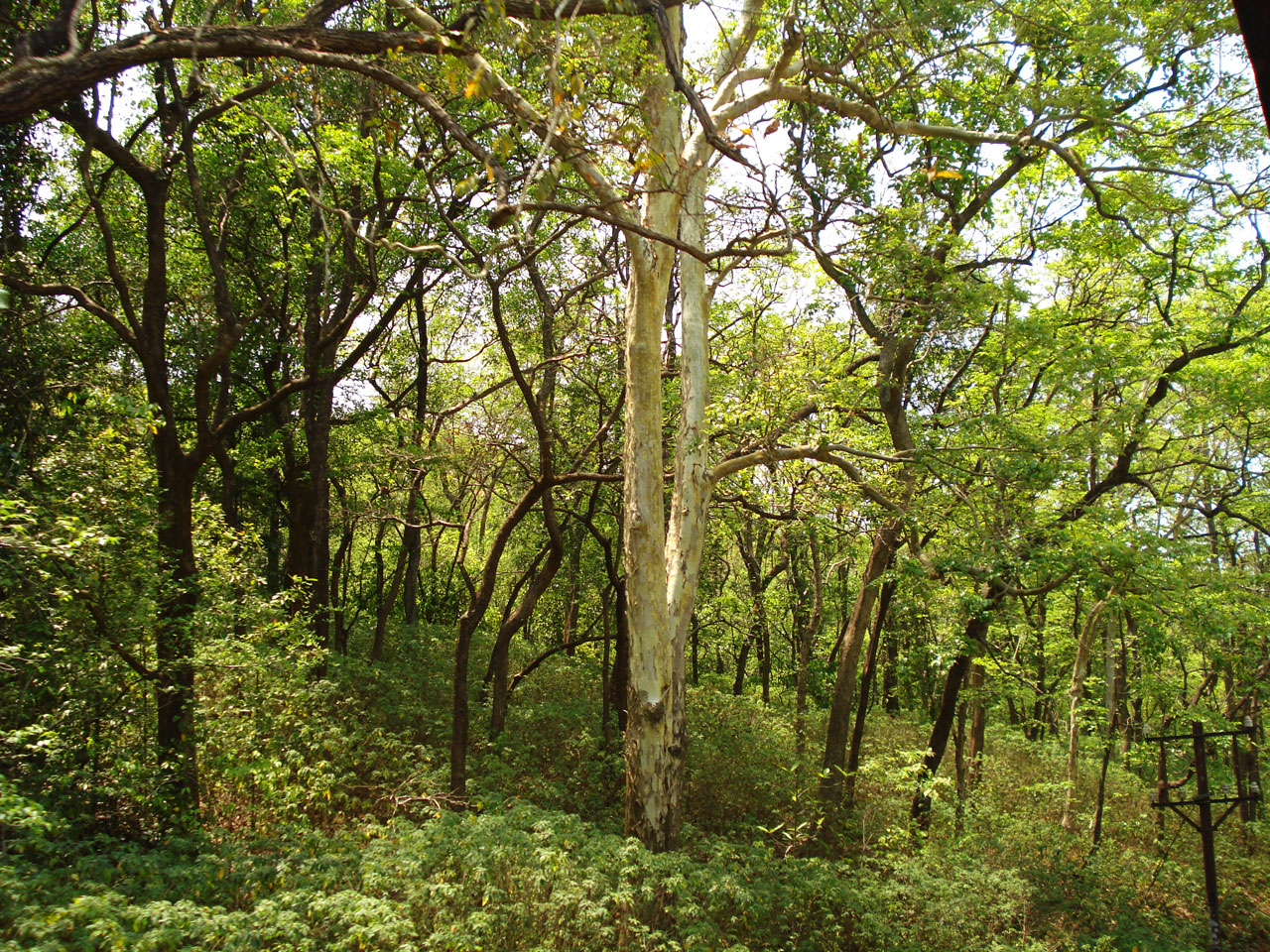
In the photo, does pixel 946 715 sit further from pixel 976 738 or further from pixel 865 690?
pixel 976 738

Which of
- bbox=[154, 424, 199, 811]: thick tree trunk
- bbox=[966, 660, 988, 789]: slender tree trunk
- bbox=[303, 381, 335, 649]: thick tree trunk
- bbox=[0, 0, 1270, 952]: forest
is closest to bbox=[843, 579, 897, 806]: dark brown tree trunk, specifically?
bbox=[0, 0, 1270, 952]: forest

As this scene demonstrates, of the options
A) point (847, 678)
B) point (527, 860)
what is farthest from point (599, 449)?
point (527, 860)

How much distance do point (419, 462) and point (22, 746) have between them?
15.8 ft

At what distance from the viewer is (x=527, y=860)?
214 inches

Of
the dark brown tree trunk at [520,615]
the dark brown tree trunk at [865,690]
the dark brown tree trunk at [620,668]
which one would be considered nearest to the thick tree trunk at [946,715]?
the dark brown tree trunk at [865,690]

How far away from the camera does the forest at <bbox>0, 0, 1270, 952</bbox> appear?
4574mm

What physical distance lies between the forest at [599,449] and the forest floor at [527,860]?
0.06m

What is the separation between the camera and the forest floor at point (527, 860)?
4.23m

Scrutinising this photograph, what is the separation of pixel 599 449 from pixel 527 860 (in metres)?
5.72

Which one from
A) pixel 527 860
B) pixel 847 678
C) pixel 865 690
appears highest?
pixel 847 678

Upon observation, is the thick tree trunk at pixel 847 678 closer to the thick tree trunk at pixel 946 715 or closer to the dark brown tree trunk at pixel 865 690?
the dark brown tree trunk at pixel 865 690

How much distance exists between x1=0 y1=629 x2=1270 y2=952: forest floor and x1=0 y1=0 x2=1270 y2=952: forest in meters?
0.06

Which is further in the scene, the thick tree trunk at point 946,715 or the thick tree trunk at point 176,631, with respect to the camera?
the thick tree trunk at point 946,715

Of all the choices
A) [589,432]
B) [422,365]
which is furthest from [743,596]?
[422,365]
